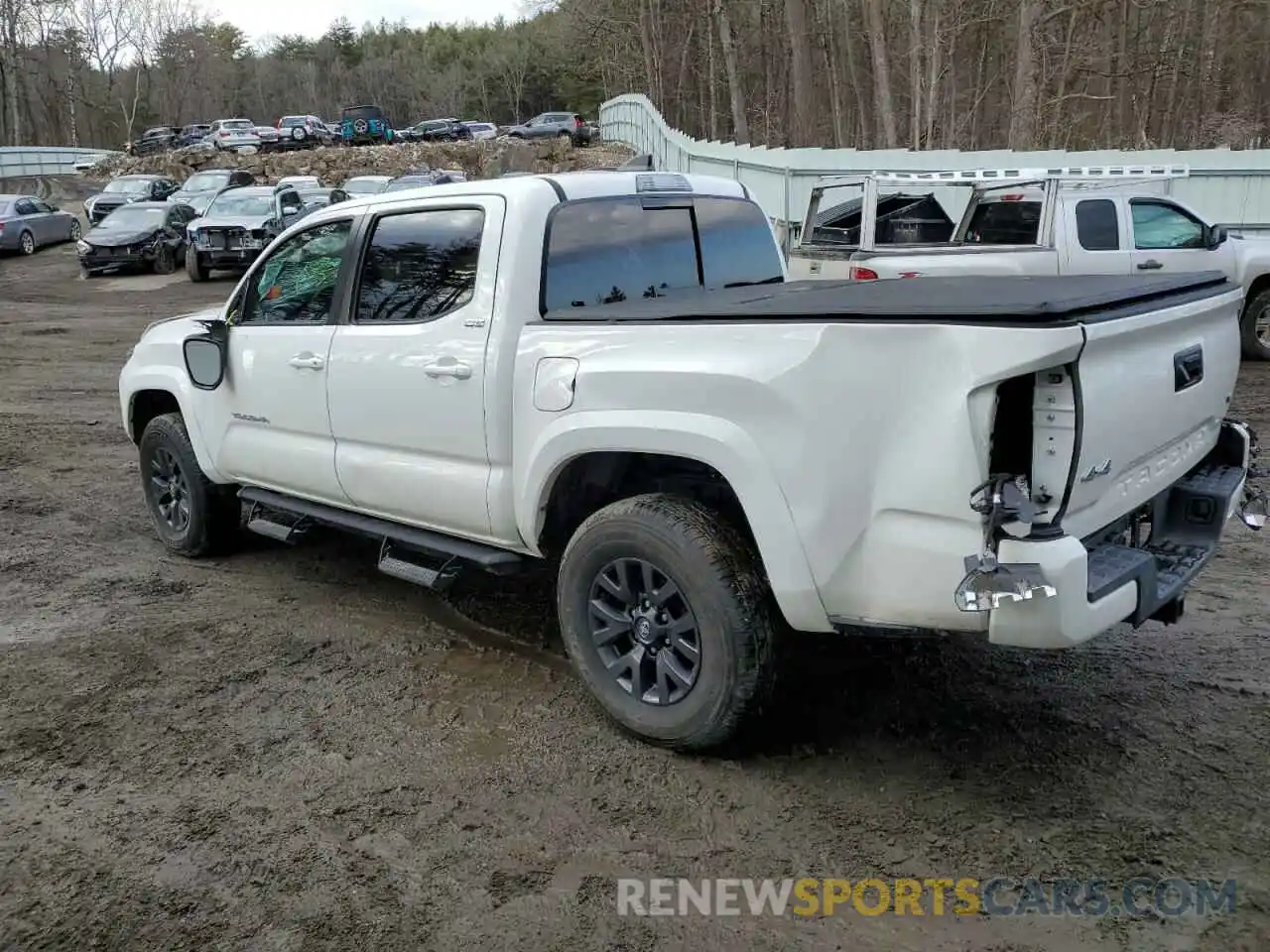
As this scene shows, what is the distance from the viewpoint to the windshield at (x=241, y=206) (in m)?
22.4

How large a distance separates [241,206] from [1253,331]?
19.0 meters

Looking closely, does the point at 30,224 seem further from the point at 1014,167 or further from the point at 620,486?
the point at 620,486

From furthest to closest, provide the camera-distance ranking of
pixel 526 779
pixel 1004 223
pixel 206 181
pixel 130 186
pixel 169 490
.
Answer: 1. pixel 130 186
2. pixel 206 181
3. pixel 1004 223
4. pixel 169 490
5. pixel 526 779

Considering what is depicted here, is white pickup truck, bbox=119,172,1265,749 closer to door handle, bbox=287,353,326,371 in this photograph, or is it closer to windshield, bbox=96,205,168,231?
door handle, bbox=287,353,326,371

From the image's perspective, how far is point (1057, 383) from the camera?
2.89 metres

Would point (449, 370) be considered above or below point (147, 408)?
above

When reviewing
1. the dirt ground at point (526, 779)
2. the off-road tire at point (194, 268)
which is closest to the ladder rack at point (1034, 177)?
the dirt ground at point (526, 779)

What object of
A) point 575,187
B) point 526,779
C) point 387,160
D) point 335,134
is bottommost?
point 526,779

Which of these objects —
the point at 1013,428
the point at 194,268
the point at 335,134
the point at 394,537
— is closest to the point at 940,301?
the point at 1013,428

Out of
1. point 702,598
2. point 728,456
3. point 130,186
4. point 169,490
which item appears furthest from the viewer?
point 130,186

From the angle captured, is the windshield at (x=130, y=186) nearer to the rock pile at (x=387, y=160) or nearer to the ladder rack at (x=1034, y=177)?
the rock pile at (x=387, y=160)

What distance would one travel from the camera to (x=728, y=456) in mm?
3377

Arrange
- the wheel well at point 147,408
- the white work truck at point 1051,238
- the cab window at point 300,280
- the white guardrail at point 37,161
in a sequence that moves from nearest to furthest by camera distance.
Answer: the cab window at point 300,280 → the wheel well at point 147,408 → the white work truck at point 1051,238 → the white guardrail at point 37,161

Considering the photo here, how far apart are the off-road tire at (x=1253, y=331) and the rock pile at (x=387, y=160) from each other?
98.2 feet
